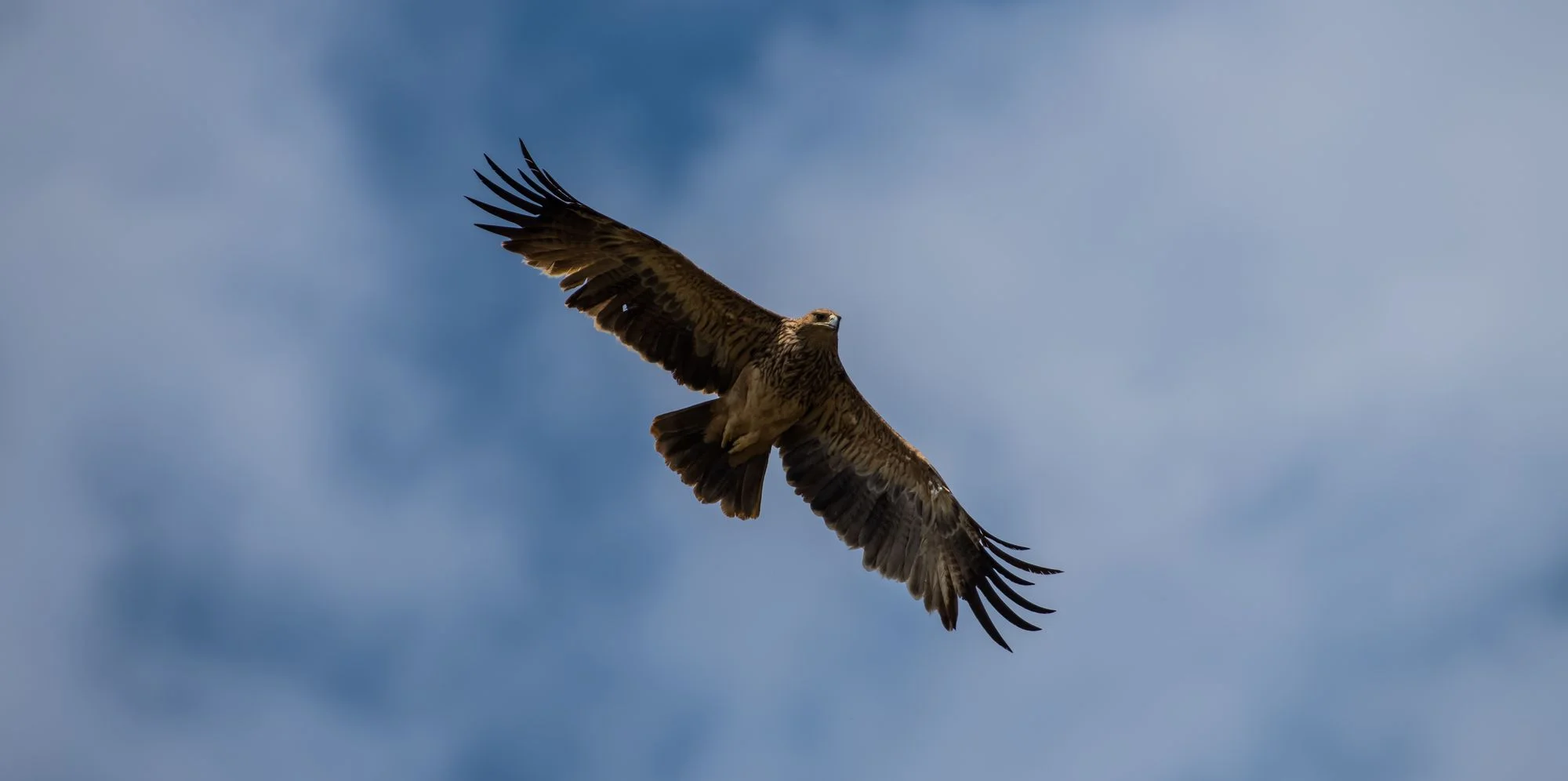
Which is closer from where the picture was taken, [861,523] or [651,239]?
[651,239]

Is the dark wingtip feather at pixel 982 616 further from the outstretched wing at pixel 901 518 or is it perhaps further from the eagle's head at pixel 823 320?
the eagle's head at pixel 823 320

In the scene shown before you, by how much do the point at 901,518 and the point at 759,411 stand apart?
6.68 feet

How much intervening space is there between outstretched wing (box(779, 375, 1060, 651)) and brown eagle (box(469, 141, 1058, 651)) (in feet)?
0.04

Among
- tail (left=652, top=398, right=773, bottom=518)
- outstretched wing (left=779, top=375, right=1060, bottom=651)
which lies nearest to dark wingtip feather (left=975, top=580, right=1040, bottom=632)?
outstretched wing (left=779, top=375, right=1060, bottom=651)

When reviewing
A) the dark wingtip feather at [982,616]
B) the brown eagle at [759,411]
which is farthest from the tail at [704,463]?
the dark wingtip feather at [982,616]

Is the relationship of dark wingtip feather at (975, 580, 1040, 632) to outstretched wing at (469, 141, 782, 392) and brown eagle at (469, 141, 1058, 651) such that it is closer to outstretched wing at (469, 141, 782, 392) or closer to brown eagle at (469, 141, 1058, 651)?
brown eagle at (469, 141, 1058, 651)

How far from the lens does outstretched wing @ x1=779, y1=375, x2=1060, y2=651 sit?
53.3ft

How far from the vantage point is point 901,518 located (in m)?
16.4

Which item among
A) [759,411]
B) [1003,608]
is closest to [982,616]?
[1003,608]

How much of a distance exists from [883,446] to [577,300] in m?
3.31

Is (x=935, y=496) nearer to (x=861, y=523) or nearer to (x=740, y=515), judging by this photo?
(x=861, y=523)

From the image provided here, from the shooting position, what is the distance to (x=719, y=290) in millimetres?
15086

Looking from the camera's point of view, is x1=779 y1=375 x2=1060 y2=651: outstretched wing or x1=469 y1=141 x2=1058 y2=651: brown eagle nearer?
x1=469 y1=141 x2=1058 y2=651: brown eagle

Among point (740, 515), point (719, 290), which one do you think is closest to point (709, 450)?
point (740, 515)
